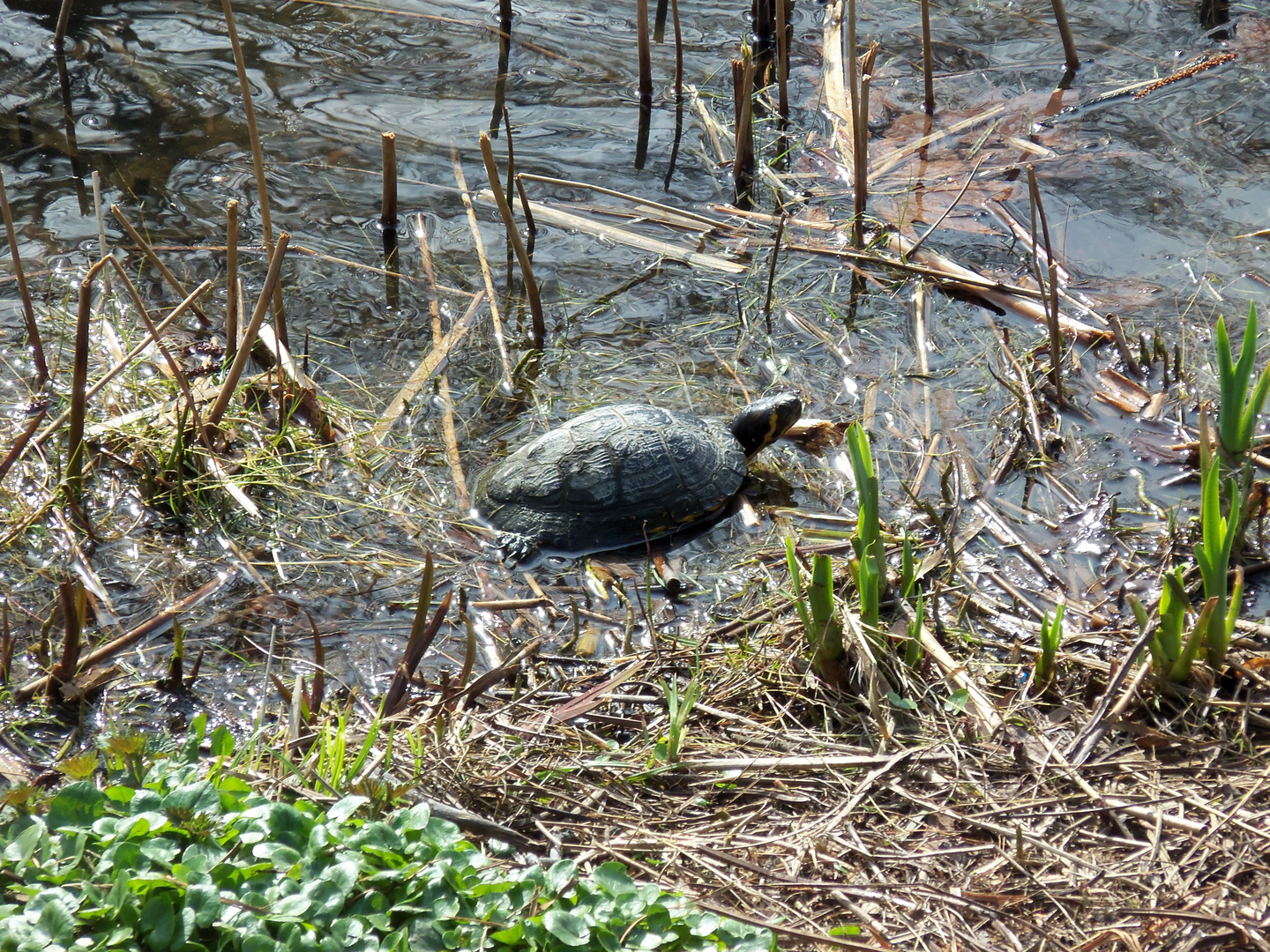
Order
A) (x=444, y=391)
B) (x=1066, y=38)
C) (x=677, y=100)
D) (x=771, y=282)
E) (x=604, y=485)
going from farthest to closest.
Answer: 1. (x=1066, y=38)
2. (x=677, y=100)
3. (x=771, y=282)
4. (x=444, y=391)
5. (x=604, y=485)

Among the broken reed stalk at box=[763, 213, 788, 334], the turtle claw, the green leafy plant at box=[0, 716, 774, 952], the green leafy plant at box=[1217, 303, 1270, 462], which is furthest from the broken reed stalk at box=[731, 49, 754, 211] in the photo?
the green leafy plant at box=[0, 716, 774, 952]

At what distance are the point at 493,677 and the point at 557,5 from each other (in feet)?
18.5

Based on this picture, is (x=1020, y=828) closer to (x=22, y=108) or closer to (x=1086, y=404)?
(x=1086, y=404)

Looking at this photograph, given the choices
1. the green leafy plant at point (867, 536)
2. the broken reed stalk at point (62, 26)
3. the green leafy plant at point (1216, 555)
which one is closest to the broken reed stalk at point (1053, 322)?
the green leafy plant at point (1216, 555)

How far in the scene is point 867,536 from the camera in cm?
278

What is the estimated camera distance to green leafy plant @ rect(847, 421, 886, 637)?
270 centimetres

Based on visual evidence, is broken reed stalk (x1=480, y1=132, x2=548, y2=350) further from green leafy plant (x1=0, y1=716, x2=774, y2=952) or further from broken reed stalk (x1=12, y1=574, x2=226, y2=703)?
green leafy plant (x1=0, y1=716, x2=774, y2=952)

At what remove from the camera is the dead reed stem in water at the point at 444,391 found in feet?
13.1

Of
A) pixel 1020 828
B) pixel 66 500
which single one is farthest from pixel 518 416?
pixel 1020 828

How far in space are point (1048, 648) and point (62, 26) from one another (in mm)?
6454

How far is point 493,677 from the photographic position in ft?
9.11

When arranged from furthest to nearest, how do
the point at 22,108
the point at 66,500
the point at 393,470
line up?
the point at 22,108
the point at 393,470
the point at 66,500

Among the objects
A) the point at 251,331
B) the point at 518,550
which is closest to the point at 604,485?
the point at 518,550

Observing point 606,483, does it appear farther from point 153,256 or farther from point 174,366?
point 153,256
